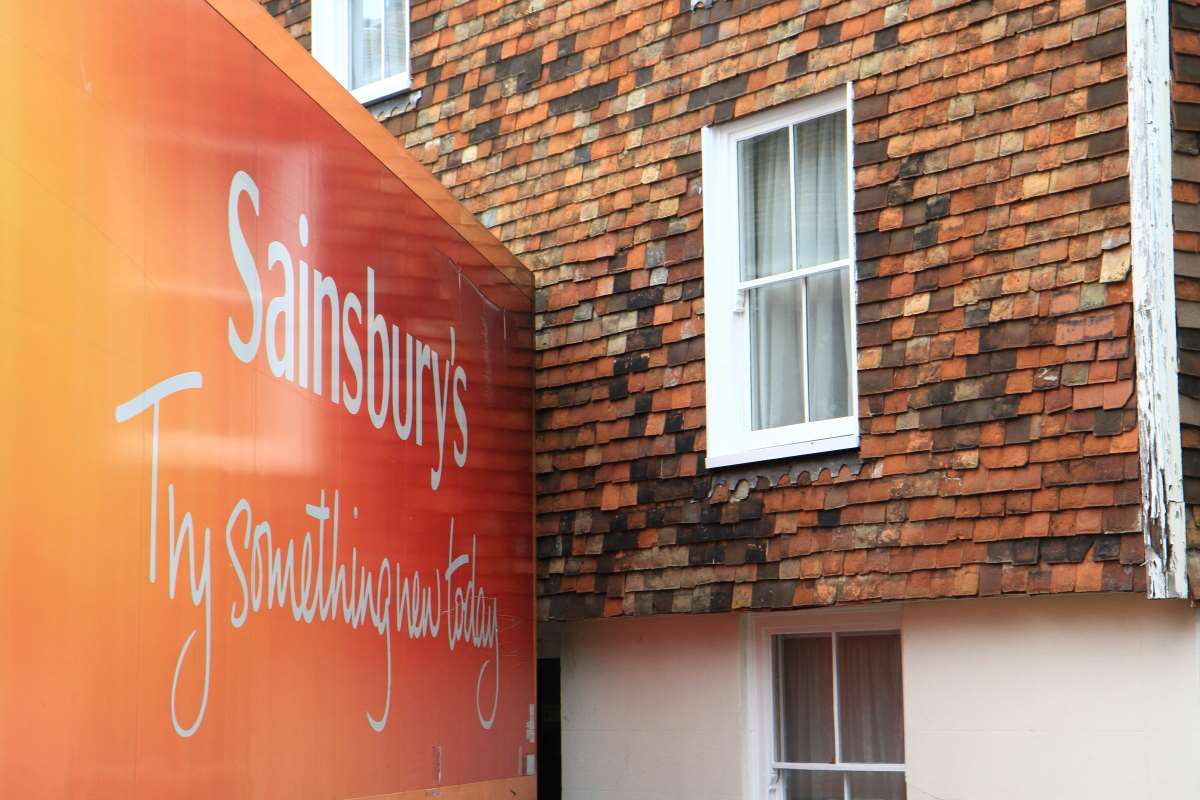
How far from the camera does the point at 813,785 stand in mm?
7484

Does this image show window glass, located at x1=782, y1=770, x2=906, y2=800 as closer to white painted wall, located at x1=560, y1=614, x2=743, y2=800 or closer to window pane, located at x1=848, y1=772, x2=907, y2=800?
window pane, located at x1=848, y1=772, x2=907, y2=800

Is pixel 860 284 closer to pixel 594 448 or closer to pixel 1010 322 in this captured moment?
pixel 1010 322

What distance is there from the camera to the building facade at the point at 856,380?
20.2 ft

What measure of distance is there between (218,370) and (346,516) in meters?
1.12

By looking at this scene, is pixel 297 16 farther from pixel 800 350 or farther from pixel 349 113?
pixel 349 113

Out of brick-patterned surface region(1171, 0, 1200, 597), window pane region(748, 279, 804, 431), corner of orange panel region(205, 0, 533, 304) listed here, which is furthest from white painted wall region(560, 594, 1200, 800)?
corner of orange panel region(205, 0, 533, 304)

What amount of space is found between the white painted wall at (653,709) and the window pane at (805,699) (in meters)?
0.22

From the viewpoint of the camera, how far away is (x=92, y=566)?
358cm

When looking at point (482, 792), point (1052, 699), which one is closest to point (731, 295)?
point (1052, 699)

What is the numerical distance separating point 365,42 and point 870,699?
5394 millimetres

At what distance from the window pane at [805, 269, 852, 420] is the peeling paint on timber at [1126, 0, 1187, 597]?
155 cm

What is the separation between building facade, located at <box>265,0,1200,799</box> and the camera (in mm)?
6172

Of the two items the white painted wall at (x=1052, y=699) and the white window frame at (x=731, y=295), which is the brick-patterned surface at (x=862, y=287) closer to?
the white window frame at (x=731, y=295)

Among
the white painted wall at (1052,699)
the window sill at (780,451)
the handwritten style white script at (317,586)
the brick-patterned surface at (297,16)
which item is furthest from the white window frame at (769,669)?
the brick-patterned surface at (297,16)
